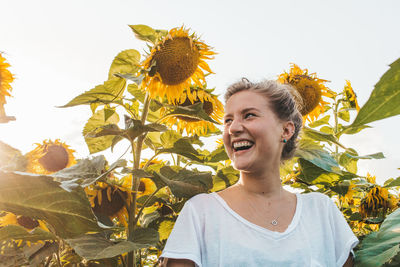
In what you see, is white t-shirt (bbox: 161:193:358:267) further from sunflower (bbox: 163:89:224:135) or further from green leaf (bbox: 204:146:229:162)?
sunflower (bbox: 163:89:224:135)

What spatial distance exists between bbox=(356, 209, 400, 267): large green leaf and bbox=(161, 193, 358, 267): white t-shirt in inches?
15.8

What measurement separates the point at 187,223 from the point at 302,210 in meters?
0.59

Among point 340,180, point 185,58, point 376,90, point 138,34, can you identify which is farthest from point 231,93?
point 376,90

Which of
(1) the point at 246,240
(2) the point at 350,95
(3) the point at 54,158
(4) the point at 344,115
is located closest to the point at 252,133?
(1) the point at 246,240

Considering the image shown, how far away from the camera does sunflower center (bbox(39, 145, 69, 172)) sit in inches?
80.7

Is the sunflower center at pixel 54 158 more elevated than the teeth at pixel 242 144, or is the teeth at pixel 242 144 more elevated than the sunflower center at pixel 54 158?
the sunflower center at pixel 54 158

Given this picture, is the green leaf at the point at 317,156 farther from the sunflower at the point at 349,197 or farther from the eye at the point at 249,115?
the sunflower at the point at 349,197

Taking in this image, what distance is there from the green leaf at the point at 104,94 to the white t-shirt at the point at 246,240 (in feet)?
1.86

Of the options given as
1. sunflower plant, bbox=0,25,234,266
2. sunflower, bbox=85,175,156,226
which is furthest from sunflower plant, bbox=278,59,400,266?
sunflower, bbox=85,175,156,226

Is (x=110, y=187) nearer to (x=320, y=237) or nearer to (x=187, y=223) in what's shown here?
(x=187, y=223)

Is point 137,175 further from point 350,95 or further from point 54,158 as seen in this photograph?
point 350,95

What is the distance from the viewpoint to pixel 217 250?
1.57 meters

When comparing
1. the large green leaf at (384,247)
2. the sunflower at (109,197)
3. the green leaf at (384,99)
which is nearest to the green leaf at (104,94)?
the sunflower at (109,197)

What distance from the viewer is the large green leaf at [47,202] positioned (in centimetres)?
75
